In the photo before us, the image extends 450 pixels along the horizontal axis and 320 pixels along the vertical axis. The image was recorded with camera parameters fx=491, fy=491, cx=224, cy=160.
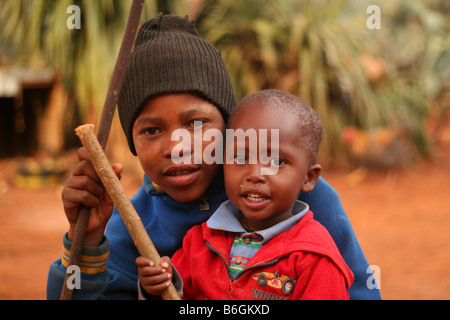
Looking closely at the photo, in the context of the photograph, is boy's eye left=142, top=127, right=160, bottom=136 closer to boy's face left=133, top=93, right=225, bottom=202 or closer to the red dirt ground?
boy's face left=133, top=93, right=225, bottom=202

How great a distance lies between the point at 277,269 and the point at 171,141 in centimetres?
50

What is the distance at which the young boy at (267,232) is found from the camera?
53.7 inches

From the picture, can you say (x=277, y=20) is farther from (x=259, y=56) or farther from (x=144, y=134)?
(x=144, y=134)

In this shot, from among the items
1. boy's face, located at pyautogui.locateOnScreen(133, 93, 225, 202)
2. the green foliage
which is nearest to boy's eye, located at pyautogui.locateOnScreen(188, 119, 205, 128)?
boy's face, located at pyautogui.locateOnScreen(133, 93, 225, 202)

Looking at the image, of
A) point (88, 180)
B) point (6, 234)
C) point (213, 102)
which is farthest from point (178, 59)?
point (6, 234)

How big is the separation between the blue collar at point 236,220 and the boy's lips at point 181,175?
0.45ft

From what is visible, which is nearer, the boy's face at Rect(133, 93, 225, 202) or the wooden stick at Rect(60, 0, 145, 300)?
the wooden stick at Rect(60, 0, 145, 300)

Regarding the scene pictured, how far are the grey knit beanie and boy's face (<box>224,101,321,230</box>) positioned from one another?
6.6 inches

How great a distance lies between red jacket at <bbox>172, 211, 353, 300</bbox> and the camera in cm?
135

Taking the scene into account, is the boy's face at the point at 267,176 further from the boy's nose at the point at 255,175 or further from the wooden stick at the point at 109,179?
the wooden stick at the point at 109,179

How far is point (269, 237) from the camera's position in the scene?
1472 millimetres

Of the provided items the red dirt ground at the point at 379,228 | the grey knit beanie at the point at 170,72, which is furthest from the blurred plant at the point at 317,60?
the grey knit beanie at the point at 170,72

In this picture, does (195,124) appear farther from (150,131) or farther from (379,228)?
(379,228)

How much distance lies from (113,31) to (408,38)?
865 cm
